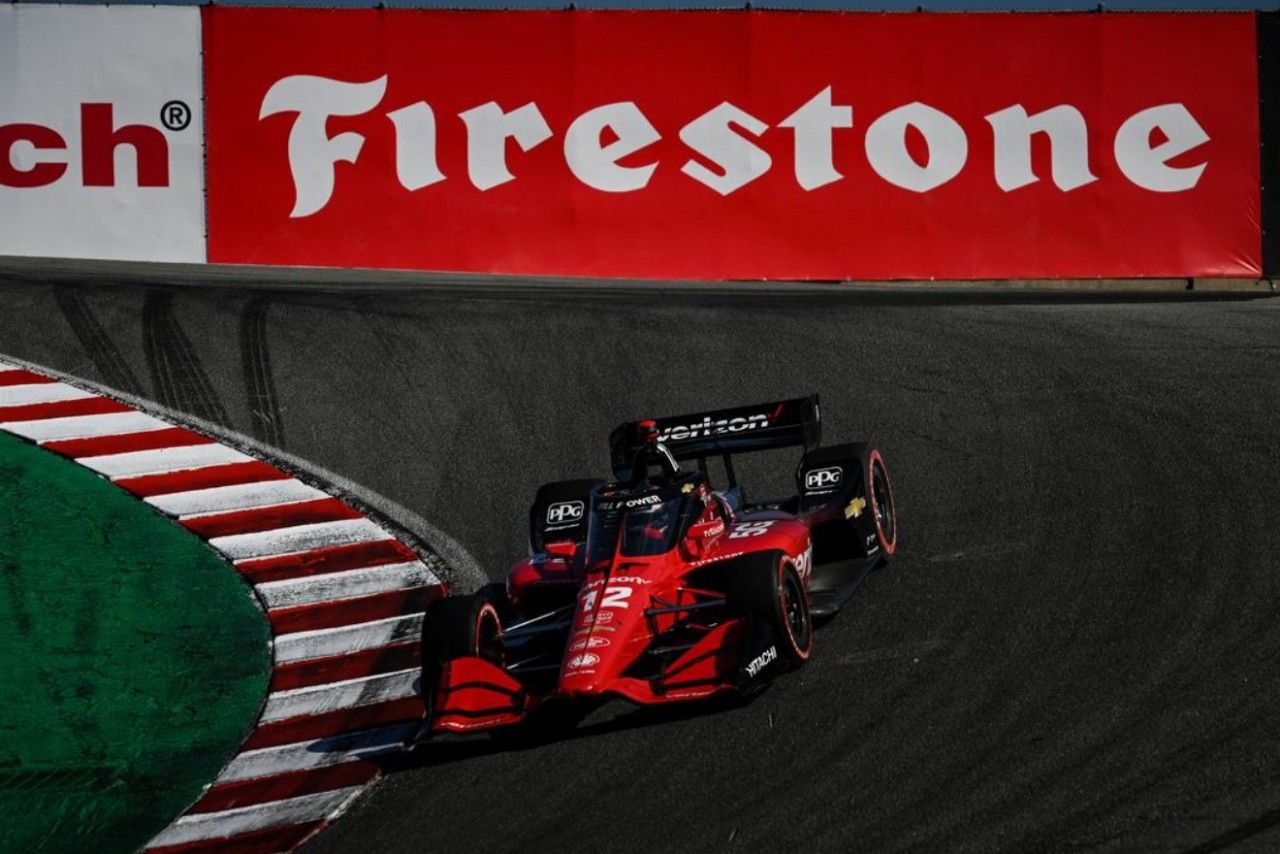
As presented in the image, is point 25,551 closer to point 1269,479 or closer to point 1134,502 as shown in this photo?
point 1134,502

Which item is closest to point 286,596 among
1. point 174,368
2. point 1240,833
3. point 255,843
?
point 255,843

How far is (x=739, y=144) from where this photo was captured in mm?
19109

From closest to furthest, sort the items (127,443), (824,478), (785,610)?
(785,610) < (824,478) < (127,443)

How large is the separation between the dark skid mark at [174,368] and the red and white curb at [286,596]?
1.29 ft

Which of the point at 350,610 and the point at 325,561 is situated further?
the point at 325,561

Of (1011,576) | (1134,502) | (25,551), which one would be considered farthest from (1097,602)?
(25,551)

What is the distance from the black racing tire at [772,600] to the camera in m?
8.02

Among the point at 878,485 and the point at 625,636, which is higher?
the point at 878,485

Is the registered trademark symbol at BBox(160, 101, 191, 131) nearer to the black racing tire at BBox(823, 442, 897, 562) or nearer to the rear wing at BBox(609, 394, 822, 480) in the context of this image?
the rear wing at BBox(609, 394, 822, 480)

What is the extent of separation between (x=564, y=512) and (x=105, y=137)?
38.6ft

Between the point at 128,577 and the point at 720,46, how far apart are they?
441 inches

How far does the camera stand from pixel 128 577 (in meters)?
10.2

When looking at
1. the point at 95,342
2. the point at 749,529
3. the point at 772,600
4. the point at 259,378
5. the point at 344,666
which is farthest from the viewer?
the point at 95,342

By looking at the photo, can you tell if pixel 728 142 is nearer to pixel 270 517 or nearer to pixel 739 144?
pixel 739 144
